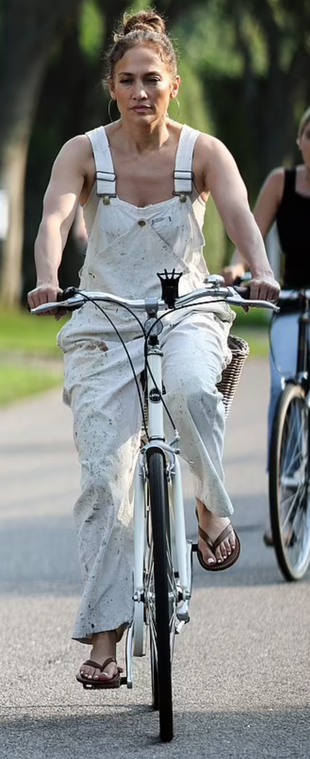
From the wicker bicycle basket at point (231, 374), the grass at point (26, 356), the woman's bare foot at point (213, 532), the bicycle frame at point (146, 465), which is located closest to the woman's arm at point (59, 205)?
the bicycle frame at point (146, 465)

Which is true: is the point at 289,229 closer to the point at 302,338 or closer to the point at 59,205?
the point at 302,338

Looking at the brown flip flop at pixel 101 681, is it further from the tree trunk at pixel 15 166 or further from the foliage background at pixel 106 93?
the tree trunk at pixel 15 166

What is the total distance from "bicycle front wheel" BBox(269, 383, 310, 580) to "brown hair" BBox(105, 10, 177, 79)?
2202 mm

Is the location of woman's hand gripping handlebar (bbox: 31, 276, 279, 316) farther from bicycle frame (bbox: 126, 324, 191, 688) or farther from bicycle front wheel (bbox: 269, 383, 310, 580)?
bicycle front wheel (bbox: 269, 383, 310, 580)

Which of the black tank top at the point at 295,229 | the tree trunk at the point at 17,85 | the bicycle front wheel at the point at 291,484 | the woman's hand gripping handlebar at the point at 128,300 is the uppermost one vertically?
the tree trunk at the point at 17,85

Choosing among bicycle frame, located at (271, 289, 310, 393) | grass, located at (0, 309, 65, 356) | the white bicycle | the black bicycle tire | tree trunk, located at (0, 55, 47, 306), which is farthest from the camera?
tree trunk, located at (0, 55, 47, 306)

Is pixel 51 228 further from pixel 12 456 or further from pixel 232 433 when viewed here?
pixel 232 433

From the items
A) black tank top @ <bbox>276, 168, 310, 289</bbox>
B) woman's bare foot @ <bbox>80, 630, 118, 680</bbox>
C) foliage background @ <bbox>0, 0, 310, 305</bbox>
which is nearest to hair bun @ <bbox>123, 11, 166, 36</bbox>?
woman's bare foot @ <bbox>80, 630, 118, 680</bbox>

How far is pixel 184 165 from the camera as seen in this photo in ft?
17.0

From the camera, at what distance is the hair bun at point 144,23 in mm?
5273

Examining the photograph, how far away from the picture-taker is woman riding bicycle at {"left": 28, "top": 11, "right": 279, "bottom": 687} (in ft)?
16.2

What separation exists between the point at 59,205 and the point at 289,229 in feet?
8.79

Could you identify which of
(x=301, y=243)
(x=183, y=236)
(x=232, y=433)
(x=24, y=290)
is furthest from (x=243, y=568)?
(x=24, y=290)

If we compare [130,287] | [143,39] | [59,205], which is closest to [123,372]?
[130,287]
